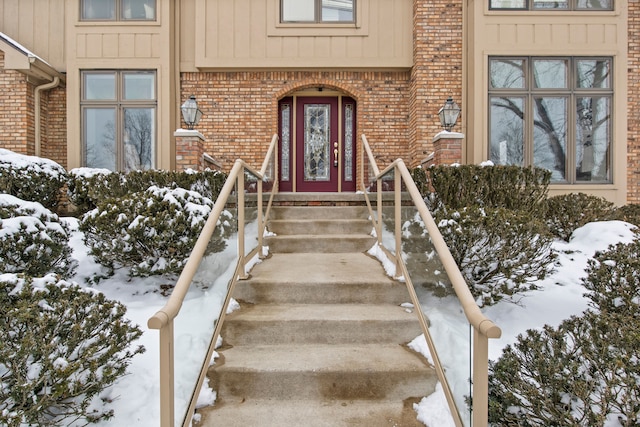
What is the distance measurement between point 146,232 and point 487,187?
14.1 feet

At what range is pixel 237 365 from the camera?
9.69 feet

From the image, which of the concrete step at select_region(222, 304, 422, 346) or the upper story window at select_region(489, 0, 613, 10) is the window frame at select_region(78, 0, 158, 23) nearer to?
the upper story window at select_region(489, 0, 613, 10)

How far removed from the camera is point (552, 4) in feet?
27.1

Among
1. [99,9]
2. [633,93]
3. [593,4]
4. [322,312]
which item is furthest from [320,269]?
[593,4]

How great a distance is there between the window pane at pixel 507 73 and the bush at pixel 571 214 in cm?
300

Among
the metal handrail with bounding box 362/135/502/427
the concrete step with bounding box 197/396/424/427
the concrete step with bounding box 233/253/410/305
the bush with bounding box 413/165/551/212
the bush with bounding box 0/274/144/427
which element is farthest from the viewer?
the bush with bounding box 413/165/551/212

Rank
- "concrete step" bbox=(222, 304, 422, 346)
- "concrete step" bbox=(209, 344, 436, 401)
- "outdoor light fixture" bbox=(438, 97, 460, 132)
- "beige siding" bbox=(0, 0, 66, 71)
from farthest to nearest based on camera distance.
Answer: "beige siding" bbox=(0, 0, 66, 71) → "outdoor light fixture" bbox=(438, 97, 460, 132) → "concrete step" bbox=(222, 304, 422, 346) → "concrete step" bbox=(209, 344, 436, 401)

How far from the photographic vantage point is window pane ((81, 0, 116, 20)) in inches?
335

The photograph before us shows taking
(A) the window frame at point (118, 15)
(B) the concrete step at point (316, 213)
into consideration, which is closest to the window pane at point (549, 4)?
(B) the concrete step at point (316, 213)

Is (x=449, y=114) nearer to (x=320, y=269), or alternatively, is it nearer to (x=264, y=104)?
(x=264, y=104)

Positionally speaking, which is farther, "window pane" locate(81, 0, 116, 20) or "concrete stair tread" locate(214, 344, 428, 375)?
"window pane" locate(81, 0, 116, 20)

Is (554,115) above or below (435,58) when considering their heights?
below

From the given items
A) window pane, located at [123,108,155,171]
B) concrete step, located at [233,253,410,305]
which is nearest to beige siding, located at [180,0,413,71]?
window pane, located at [123,108,155,171]

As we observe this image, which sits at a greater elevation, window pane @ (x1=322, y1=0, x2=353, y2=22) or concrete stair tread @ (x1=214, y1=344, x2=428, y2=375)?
window pane @ (x1=322, y1=0, x2=353, y2=22)
